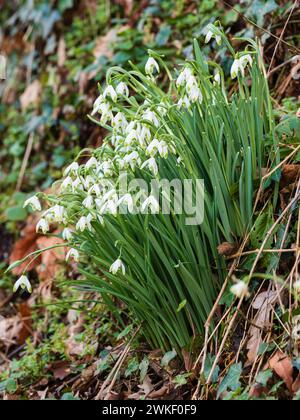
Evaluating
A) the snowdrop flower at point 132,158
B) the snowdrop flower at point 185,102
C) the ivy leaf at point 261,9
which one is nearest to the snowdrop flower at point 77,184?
the snowdrop flower at point 132,158

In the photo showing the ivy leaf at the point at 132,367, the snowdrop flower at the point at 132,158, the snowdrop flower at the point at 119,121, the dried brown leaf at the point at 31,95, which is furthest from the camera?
the dried brown leaf at the point at 31,95

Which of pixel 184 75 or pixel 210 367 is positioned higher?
pixel 184 75

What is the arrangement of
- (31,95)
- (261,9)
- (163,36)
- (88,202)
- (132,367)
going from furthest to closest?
(31,95)
(163,36)
(261,9)
(132,367)
(88,202)

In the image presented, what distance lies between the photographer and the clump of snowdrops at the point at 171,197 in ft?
6.79

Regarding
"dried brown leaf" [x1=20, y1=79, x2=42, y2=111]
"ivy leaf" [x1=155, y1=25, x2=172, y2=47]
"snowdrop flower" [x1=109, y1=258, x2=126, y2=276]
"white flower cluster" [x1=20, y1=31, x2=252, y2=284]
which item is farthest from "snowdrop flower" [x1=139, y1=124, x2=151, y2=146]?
"dried brown leaf" [x1=20, y1=79, x2=42, y2=111]

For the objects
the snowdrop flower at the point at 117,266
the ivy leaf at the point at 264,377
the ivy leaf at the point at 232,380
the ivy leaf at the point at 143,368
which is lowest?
the ivy leaf at the point at 143,368

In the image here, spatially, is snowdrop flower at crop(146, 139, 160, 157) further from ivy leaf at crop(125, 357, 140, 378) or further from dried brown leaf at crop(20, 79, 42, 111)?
dried brown leaf at crop(20, 79, 42, 111)

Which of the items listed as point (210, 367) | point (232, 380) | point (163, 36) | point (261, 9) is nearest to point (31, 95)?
point (163, 36)

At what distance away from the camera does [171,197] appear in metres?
2.08

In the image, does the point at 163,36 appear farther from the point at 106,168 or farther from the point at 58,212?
the point at 58,212

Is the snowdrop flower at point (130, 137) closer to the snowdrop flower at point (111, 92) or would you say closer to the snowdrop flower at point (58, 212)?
the snowdrop flower at point (111, 92)

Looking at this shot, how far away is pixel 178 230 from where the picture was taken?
2.13 metres

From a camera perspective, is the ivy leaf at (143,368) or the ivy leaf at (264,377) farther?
the ivy leaf at (143,368)
